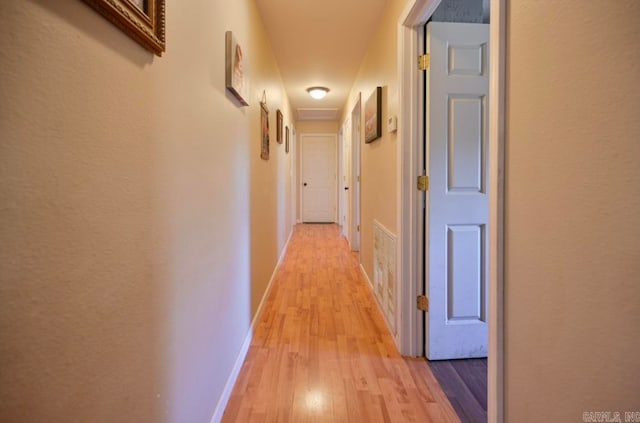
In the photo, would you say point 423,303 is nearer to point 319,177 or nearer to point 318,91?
point 318,91

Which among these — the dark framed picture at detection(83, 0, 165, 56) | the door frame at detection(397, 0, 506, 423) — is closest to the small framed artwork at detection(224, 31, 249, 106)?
the dark framed picture at detection(83, 0, 165, 56)

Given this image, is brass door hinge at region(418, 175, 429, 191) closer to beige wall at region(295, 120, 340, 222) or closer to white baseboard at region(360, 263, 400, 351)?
white baseboard at region(360, 263, 400, 351)

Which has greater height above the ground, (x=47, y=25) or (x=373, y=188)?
(x=47, y=25)

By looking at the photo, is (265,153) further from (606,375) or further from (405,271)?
(606,375)

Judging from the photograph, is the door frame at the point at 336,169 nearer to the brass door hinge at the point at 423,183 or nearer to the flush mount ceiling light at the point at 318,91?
the flush mount ceiling light at the point at 318,91

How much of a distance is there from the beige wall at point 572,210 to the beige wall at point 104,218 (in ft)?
3.14

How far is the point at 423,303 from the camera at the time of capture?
6.37ft

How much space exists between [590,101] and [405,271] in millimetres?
1441

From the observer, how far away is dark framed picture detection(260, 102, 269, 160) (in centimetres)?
262

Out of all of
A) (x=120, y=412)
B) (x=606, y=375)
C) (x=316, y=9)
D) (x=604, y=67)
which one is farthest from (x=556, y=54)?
(x=316, y=9)

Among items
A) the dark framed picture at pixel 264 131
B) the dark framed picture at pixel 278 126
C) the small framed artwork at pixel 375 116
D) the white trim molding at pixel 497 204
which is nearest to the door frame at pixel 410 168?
the small framed artwork at pixel 375 116

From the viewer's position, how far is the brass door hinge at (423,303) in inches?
75.8

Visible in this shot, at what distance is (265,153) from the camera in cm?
275

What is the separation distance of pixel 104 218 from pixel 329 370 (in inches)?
60.5
